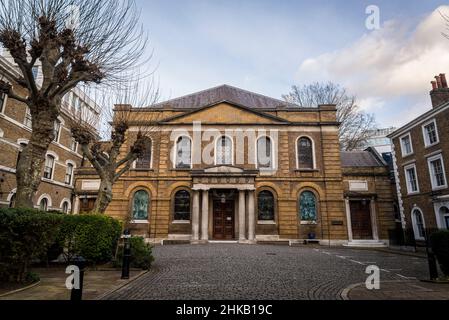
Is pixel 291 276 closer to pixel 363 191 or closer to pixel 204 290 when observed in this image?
pixel 204 290

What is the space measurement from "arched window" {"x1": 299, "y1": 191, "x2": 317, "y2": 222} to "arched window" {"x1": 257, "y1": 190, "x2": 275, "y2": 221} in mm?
2158

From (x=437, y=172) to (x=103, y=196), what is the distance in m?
19.6

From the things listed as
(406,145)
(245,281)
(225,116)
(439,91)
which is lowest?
(245,281)

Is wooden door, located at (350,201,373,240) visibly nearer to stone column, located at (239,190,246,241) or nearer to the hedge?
stone column, located at (239,190,246,241)

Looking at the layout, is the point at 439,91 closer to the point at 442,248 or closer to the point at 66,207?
the point at 442,248

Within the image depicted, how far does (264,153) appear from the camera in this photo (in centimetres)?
2080

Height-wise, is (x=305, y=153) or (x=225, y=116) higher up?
(x=225, y=116)

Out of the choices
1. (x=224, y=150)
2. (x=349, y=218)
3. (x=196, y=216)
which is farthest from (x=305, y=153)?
(x=196, y=216)

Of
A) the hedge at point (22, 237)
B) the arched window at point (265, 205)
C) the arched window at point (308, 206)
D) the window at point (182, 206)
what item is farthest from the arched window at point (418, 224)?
the hedge at point (22, 237)

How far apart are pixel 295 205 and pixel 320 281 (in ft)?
43.5

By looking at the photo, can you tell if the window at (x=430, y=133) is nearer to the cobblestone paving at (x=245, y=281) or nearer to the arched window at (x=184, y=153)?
the cobblestone paving at (x=245, y=281)

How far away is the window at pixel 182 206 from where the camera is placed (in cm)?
1952

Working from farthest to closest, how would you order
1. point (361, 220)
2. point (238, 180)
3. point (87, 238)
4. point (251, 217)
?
point (361, 220) → point (238, 180) → point (251, 217) → point (87, 238)
